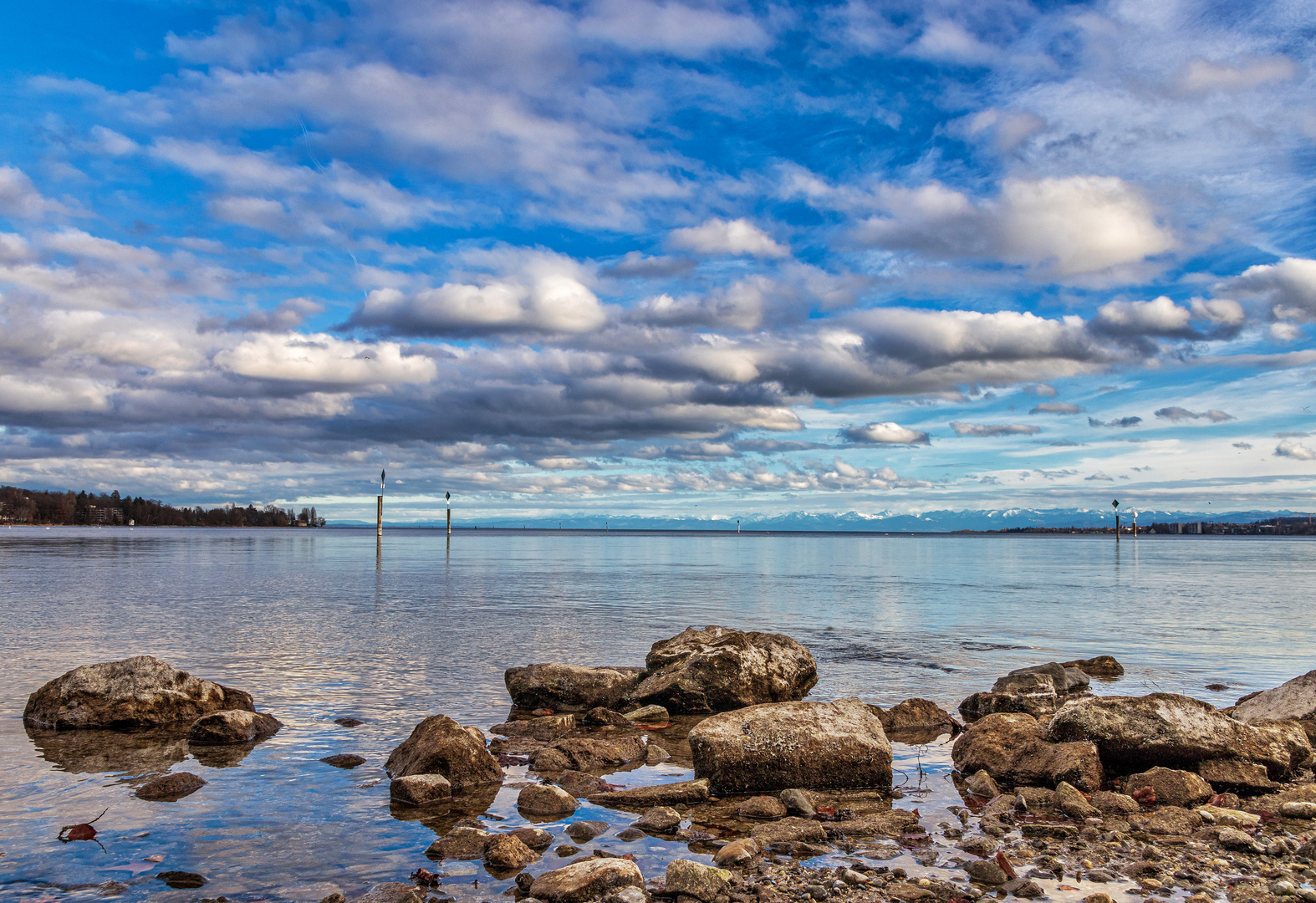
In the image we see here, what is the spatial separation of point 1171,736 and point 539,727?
905cm

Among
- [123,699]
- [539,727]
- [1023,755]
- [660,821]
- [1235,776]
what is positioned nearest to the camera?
[660,821]

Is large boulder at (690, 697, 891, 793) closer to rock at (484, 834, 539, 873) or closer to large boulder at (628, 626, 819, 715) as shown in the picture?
rock at (484, 834, 539, 873)

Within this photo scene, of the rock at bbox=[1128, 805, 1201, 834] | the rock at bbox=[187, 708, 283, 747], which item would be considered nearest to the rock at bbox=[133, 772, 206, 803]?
the rock at bbox=[187, 708, 283, 747]

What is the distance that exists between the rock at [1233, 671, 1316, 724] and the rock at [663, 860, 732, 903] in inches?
406

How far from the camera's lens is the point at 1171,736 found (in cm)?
1090

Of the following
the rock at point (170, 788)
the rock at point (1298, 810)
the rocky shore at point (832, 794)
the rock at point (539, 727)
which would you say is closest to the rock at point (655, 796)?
the rocky shore at point (832, 794)

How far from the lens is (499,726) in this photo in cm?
1420

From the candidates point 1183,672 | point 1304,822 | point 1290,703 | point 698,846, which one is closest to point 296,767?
point 698,846

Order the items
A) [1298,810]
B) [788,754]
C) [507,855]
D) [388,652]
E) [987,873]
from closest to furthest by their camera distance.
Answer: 1. [987,873]
2. [507,855]
3. [1298,810]
4. [788,754]
5. [388,652]

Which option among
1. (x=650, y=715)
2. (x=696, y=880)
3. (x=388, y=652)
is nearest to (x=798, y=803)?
(x=696, y=880)

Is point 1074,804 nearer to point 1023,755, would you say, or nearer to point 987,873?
point 1023,755

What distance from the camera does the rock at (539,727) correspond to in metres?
13.8

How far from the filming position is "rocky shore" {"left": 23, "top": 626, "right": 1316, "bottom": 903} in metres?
7.59

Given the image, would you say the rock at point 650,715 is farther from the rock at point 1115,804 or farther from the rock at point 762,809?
the rock at point 1115,804
